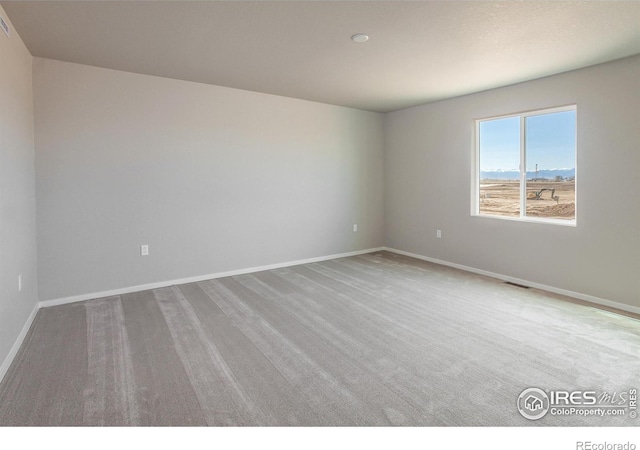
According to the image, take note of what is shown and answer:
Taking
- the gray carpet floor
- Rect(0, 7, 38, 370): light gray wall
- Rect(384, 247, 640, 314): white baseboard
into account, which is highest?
Rect(0, 7, 38, 370): light gray wall

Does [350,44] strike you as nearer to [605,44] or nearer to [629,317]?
[605,44]

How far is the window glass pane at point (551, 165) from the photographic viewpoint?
3.87 meters

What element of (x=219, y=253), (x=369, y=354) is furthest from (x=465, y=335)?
(x=219, y=253)

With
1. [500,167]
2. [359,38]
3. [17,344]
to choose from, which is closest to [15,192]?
[17,344]

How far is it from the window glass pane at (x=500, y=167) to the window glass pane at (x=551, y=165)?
157 millimetres

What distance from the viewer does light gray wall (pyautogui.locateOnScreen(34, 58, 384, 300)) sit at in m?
3.51

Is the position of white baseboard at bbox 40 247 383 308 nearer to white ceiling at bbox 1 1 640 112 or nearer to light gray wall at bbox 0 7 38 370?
light gray wall at bbox 0 7 38 370

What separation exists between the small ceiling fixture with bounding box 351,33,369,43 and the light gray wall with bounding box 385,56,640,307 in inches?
92.8

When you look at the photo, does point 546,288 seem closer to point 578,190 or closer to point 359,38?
point 578,190

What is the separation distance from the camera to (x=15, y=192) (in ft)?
8.89

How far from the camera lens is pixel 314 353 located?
254 cm

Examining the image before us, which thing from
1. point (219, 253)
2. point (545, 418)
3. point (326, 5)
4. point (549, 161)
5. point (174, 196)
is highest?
point (326, 5)

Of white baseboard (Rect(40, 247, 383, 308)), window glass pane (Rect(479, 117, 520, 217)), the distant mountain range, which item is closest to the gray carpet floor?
white baseboard (Rect(40, 247, 383, 308))

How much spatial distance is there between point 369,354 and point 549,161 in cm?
321
